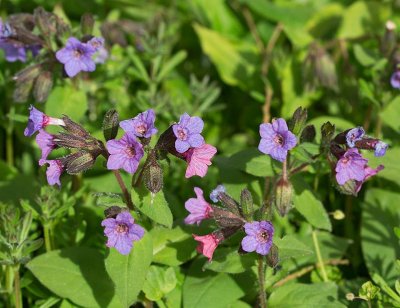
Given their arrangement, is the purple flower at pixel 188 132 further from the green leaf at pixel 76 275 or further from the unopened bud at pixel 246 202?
the green leaf at pixel 76 275

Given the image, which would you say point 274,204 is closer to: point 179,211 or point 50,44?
point 179,211

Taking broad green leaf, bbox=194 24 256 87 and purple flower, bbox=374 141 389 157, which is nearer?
purple flower, bbox=374 141 389 157

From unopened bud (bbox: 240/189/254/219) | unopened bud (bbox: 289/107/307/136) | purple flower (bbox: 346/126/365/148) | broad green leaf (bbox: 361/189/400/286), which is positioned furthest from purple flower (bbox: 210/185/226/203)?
broad green leaf (bbox: 361/189/400/286)

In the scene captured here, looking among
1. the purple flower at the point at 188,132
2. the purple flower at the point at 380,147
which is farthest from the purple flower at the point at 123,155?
the purple flower at the point at 380,147

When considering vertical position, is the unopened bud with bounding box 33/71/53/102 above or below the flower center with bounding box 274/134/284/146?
below

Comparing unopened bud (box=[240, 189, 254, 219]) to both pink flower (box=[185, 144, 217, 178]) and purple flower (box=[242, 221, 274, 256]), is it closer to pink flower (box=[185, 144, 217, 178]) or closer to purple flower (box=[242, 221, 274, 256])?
purple flower (box=[242, 221, 274, 256])

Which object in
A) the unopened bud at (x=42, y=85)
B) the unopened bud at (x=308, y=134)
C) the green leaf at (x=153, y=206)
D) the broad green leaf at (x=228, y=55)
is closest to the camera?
the green leaf at (x=153, y=206)
